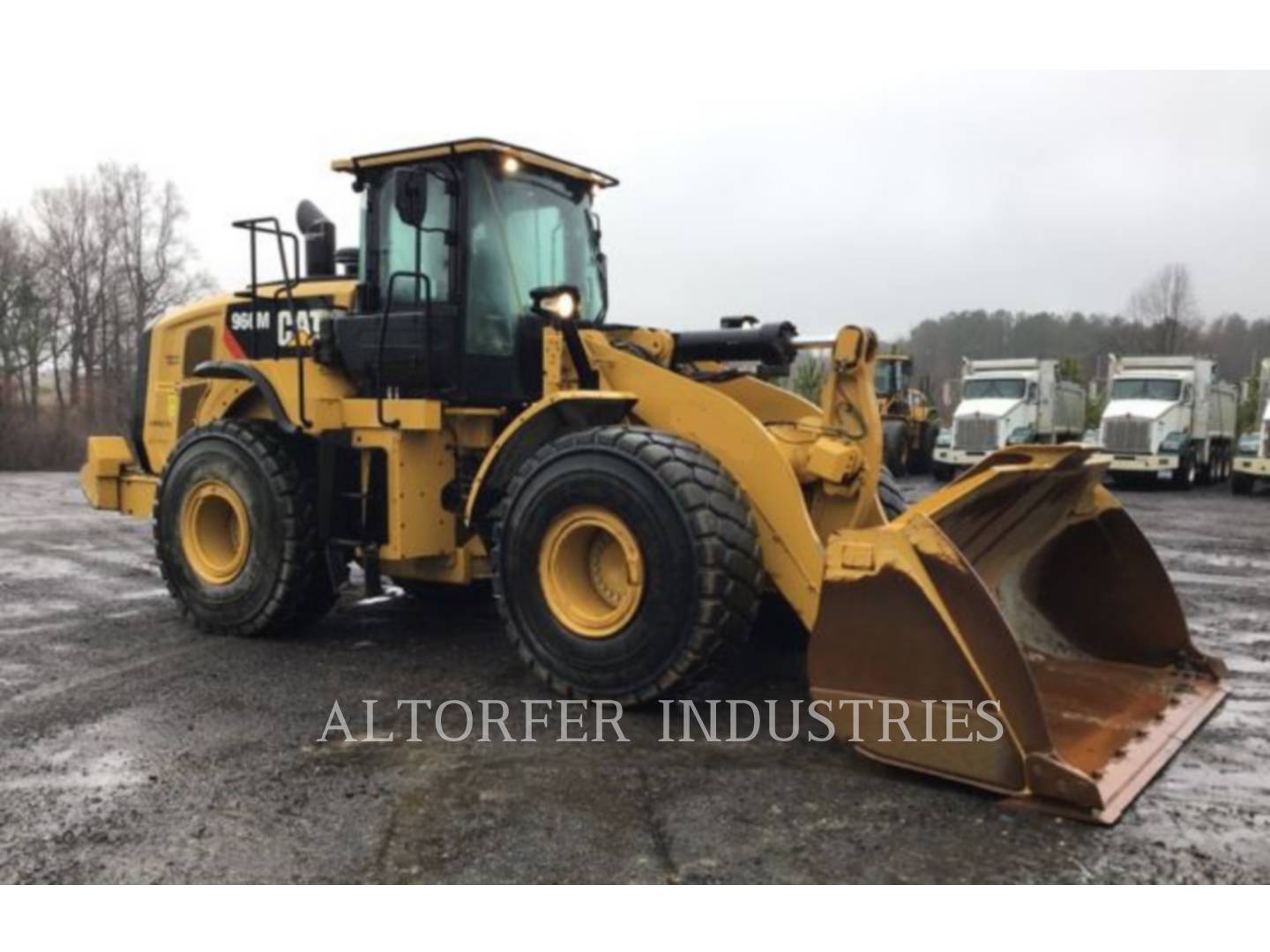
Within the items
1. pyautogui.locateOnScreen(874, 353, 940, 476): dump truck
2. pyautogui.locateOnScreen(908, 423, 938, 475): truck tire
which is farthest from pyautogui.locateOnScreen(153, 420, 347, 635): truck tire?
pyautogui.locateOnScreen(908, 423, 938, 475): truck tire

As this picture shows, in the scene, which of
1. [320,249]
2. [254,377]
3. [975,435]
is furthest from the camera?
[975,435]

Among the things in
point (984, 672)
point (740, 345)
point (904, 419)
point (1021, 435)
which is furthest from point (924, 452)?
point (984, 672)

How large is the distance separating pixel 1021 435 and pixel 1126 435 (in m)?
2.48

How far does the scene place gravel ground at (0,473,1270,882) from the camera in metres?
3.34

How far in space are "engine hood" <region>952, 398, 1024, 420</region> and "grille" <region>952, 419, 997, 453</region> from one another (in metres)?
0.17

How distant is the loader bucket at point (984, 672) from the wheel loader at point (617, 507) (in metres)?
0.01

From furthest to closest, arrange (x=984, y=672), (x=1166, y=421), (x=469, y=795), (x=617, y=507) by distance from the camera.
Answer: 1. (x=1166, y=421)
2. (x=617, y=507)
3. (x=469, y=795)
4. (x=984, y=672)

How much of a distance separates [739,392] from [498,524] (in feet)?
5.97

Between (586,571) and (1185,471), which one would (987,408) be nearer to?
(1185,471)

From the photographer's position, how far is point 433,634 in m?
6.68

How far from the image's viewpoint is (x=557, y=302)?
19.3 ft

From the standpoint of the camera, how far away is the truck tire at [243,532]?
614cm

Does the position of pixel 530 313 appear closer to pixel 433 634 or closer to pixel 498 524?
pixel 498 524

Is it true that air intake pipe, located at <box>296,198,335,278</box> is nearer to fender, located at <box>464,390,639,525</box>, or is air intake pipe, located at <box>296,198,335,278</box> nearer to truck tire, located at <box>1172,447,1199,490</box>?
fender, located at <box>464,390,639,525</box>
